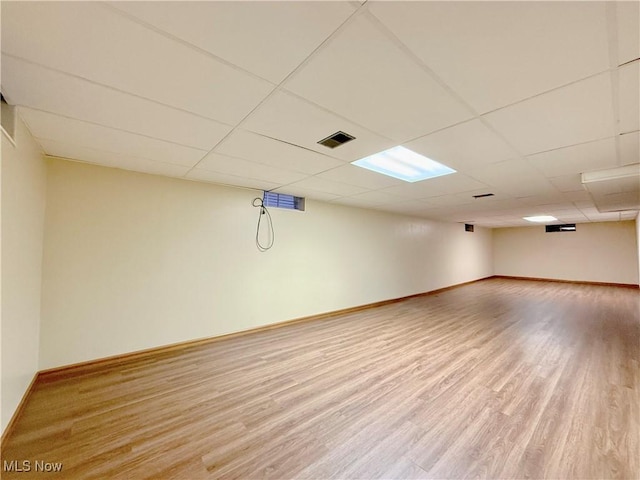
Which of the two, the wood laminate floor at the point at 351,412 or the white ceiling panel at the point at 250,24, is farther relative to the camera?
the wood laminate floor at the point at 351,412

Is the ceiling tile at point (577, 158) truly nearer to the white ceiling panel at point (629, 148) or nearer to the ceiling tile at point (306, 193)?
the white ceiling panel at point (629, 148)

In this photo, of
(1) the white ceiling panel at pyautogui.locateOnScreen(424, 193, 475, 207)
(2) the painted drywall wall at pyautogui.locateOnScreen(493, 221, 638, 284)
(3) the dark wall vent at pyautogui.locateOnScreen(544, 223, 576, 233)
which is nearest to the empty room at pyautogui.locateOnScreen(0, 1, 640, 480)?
(1) the white ceiling panel at pyautogui.locateOnScreen(424, 193, 475, 207)

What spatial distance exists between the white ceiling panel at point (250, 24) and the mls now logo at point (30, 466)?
2.58 m

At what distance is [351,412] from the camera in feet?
6.88

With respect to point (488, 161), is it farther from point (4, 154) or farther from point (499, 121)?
point (4, 154)

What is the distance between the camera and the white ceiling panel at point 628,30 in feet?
3.28

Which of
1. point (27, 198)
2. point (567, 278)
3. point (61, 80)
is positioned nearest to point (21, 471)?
point (27, 198)

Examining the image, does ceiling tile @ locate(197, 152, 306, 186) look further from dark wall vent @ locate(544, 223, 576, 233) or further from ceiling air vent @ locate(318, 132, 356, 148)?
dark wall vent @ locate(544, 223, 576, 233)

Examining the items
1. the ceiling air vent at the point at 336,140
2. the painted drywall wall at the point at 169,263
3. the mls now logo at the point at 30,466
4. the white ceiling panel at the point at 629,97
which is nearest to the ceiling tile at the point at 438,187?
the white ceiling panel at the point at 629,97

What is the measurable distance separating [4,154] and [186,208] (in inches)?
74.6

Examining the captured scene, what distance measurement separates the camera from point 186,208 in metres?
3.57

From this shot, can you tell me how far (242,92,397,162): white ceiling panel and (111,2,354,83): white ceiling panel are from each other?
14.3 inches

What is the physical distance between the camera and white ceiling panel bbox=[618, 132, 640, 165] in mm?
2097

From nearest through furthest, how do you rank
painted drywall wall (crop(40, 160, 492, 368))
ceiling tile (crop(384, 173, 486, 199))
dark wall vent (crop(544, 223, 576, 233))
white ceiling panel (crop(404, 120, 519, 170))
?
1. white ceiling panel (crop(404, 120, 519, 170))
2. painted drywall wall (crop(40, 160, 492, 368))
3. ceiling tile (crop(384, 173, 486, 199))
4. dark wall vent (crop(544, 223, 576, 233))
